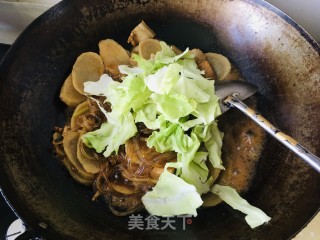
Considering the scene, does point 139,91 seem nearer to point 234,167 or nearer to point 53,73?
point 53,73

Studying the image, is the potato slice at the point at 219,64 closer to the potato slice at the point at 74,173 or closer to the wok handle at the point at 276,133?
the wok handle at the point at 276,133

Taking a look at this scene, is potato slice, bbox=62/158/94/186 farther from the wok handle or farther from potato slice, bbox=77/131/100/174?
the wok handle

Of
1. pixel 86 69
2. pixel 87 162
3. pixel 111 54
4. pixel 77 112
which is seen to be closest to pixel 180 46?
pixel 111 54

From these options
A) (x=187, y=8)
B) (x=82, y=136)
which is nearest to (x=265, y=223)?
(x=82, y=136)

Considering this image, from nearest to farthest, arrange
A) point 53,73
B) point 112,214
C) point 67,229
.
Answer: point 67,229
point 112,214
point 53,73

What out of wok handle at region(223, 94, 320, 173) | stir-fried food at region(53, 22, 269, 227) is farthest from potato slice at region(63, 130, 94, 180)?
wok handle at region(223, 94, 320, 173)

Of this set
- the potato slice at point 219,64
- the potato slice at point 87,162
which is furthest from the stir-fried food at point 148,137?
the potato slice at point 219,64

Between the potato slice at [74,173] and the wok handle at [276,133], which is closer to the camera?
the wok handle at [276,133]
